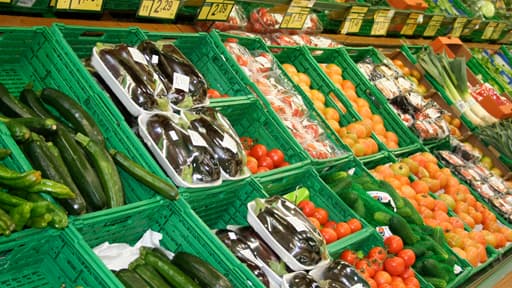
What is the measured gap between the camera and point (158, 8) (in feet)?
11.0

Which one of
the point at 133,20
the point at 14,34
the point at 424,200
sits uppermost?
the point at 133,20

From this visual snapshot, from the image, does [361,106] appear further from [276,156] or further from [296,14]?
[276,156]

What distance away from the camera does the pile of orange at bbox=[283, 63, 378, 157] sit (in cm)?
425

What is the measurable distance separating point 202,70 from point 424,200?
69.1 inches

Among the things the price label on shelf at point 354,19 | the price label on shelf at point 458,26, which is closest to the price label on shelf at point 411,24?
the price label on shelf at point 354,19

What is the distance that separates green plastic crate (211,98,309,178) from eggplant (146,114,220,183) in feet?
2.39

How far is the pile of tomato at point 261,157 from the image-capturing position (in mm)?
3330

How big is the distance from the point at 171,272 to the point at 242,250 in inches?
17.5

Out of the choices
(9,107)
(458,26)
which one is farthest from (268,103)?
(458,26)

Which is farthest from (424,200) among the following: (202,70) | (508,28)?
(508,28)

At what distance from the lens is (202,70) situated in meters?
3.75

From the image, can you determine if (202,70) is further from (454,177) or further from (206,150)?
(454,177)

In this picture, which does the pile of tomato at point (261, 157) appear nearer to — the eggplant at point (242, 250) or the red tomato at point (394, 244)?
the eggplant at point (242, 250)

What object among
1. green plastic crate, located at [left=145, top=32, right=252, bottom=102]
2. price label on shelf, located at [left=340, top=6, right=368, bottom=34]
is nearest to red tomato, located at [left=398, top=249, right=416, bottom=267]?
green plastic crate, located at [left=145, top=32, right=252, bottom=102]
